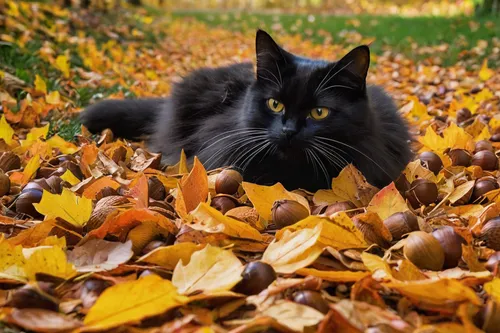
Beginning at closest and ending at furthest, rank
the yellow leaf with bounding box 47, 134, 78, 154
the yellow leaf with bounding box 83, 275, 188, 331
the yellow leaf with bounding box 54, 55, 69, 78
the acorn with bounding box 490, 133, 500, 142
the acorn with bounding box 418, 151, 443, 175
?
the yellow leaf with bounding box 83, 275, 188, 331 < the acorn with bounding box 418, 151, 443, 175 < the yellow leaf with bounding box 47, 134, 78, 154 < the acorn with bounding box 490, 133, 500, 142 < the yellow leaf with bounding box 54, 55, 69, 78

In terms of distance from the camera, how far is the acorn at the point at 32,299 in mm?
1101

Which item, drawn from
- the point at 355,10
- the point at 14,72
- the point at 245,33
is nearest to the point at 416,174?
the point at 14,72

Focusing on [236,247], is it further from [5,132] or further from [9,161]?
[5,132]

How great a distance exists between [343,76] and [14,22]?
134 inches

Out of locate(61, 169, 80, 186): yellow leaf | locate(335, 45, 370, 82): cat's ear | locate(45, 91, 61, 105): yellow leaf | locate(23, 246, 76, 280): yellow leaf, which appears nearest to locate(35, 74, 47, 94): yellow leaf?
locate(45, 91, 61, 105): yellow leaf

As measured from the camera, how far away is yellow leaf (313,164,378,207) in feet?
6.08

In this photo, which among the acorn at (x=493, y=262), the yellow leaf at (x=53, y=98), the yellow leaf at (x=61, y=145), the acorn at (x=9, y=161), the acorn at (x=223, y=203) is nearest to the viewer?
the acorn at (x=493, y=262)

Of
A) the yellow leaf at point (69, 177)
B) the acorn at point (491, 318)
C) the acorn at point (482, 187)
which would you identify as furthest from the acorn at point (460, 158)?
the yellow leaf at point (69, 177)

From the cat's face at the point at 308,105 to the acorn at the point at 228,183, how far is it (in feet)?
0.57

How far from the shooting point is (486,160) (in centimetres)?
225

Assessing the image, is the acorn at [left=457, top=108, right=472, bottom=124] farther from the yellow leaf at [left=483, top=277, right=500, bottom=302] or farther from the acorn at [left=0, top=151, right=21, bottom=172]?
the acorn at [left=0, top=151, right=21, bottom=172]

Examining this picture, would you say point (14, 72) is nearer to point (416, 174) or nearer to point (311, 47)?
point (416, 174)

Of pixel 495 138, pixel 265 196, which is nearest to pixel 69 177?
pixel 265 196

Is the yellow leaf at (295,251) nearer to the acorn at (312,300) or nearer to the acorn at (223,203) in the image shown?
the acorn at (312,300)
